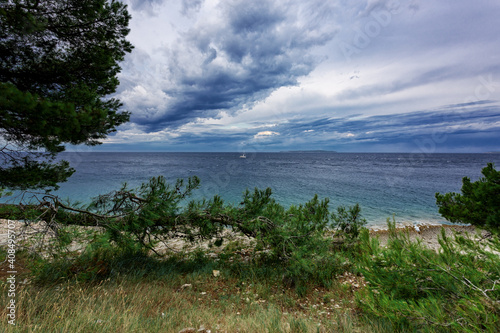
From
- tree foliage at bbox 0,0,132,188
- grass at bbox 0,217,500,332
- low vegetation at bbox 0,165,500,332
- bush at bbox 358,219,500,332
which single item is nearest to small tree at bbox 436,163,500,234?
low vegetation at bbox 0,165,500,332

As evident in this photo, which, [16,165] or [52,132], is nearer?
[52,132]

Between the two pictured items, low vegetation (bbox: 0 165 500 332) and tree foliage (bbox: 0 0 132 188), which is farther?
tree foliage (bbox: 0 0 132 188)

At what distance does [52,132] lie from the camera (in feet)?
11.9

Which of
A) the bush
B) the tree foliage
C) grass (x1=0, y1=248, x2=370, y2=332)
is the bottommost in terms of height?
grass (x1=0, y1=248, x2=370, y2=332)

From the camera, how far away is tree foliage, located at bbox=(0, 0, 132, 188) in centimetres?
384

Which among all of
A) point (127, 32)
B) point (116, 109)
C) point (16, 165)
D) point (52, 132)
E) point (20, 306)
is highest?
point (127, 32)

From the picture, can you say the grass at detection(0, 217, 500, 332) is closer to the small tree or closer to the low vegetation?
the low vegetation

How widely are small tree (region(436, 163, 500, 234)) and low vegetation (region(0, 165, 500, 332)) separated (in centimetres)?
11

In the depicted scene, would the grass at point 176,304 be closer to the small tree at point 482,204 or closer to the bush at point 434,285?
the bush at point 434,285

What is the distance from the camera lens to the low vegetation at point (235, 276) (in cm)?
286

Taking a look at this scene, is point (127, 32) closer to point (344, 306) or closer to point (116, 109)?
point (116, 109)

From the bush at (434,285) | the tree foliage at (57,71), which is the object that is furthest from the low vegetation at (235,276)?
the tree foliage at (57,71)

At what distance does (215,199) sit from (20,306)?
406 cm

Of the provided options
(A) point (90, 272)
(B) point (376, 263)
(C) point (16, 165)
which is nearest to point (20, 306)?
(A) point (90, 272)
